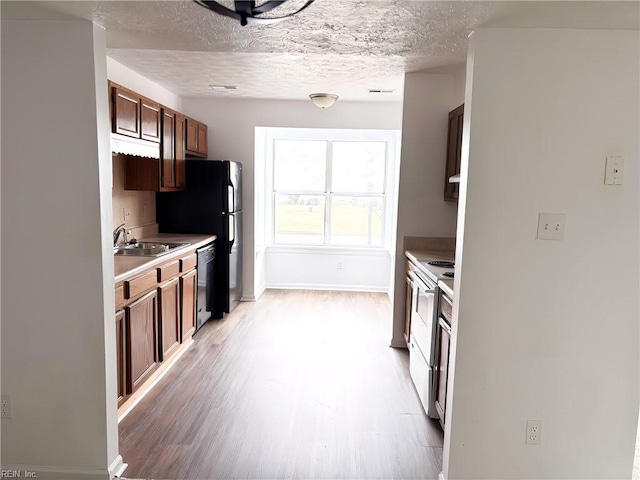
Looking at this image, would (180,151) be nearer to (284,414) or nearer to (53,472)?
(284,414)

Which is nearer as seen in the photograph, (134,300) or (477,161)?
(477,161)

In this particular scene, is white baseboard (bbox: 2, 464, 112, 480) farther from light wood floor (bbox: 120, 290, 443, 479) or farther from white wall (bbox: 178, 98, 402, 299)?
white wall (bbox: 178, 98, 402, 299)

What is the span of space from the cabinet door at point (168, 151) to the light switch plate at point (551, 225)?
3139mm

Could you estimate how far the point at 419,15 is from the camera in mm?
1771

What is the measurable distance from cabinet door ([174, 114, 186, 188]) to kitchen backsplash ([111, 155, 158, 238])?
396mm

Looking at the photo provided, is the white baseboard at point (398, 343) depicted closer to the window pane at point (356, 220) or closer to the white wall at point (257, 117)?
the window pane at point (356, 220)

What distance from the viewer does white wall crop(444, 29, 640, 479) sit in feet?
6.07

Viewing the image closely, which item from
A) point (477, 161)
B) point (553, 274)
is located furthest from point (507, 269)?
point (477, 161)

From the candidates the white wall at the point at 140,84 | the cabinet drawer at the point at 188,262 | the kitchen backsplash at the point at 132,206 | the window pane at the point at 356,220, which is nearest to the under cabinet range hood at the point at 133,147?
the kitchen backsplash at the point at 132,206

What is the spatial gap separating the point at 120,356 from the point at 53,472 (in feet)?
2.22

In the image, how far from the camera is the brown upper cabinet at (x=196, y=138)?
452cm

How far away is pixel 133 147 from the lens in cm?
327

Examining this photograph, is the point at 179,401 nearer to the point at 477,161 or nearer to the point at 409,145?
the point at 477,161

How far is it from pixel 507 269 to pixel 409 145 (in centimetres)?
209
